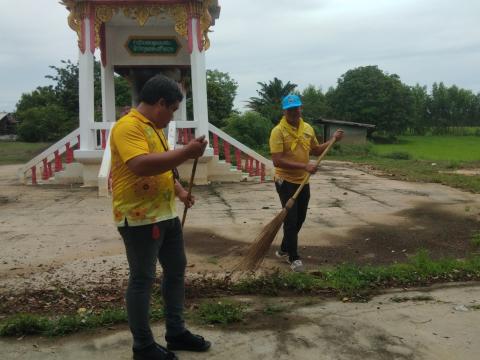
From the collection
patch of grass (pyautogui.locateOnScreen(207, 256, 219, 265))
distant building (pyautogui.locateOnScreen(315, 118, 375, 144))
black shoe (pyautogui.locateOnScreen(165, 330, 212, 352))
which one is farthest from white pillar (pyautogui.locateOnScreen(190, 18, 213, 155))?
distant building (pyautogui.locateOnScreen(315, 118, 375, 144))

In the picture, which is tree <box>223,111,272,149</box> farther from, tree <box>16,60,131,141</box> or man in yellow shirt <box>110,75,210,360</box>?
man in yellow shirt <box>110,75,210,360</box>

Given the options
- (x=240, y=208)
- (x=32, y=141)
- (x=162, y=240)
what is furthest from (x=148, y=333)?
(x=32, y=141)

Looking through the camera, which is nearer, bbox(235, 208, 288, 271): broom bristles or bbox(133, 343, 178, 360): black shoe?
bbox(133, 343, 178, 360): black shoe

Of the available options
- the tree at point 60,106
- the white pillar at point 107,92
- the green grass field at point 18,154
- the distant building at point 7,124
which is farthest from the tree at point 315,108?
the white pillar at point 107,92

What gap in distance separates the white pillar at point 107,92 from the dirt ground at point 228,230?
3.76 meters

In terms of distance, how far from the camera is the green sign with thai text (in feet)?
42.1

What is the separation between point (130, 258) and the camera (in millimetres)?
2764

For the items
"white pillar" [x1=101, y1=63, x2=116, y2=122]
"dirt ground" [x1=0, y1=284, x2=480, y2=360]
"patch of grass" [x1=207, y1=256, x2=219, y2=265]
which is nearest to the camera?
"dirt ground" [x1=0, y1=284, x2=480, y2=360]

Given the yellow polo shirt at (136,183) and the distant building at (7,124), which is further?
the distant building at (7,124)

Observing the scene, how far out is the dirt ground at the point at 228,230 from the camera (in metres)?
4.72

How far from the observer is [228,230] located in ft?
20.8

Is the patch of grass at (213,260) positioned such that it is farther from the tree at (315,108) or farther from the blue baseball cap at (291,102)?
the tree at (315,108)

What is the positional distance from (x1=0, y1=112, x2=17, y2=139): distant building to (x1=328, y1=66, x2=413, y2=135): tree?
3552cm

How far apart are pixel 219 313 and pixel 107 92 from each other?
11.1 meters
